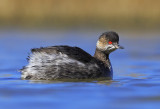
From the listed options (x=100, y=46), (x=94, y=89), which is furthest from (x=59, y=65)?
(x=100, y=46)

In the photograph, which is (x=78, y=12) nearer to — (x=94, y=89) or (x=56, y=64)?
(x=56, y=64)

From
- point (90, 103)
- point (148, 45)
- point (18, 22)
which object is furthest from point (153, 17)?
point (90, 103)

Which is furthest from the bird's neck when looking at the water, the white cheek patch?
the water

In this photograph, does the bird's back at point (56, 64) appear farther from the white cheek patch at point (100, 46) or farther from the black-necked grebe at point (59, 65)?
the white cheek patch at point (100, 46)

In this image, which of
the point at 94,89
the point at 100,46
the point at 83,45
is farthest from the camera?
the point at 83,45

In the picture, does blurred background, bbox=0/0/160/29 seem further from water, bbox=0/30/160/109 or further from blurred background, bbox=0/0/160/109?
water, bbox=0/30/160/109

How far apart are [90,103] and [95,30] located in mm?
17257

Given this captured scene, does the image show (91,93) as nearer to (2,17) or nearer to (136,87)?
(136,87)

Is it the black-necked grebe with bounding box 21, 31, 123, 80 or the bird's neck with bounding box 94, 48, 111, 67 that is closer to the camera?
the black-necked grebe with bounding box 21, 31, 123, 80

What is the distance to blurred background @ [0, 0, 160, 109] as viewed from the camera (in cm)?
704

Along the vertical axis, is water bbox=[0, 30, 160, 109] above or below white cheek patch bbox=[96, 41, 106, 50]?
below

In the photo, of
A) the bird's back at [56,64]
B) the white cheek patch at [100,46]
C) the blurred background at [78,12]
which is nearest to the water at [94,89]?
the bird's back at [56,64]

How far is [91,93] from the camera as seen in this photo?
24.7 feet

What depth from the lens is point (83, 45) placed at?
1755 cm
